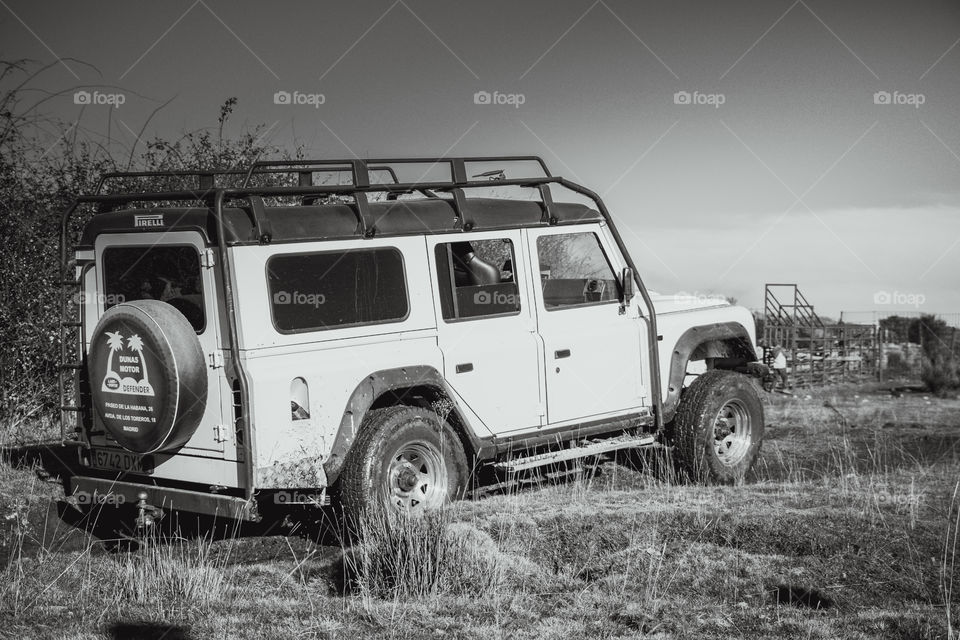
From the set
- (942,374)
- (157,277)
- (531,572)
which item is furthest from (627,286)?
(942,374)

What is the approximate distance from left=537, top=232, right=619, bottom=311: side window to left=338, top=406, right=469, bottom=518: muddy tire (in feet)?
5.24

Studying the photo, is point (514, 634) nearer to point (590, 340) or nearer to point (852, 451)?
point (590, 340)

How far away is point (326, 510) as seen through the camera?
675cm

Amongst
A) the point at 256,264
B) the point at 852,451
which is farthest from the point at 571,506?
the point at 852,451

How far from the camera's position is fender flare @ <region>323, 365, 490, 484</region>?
6.03 meters

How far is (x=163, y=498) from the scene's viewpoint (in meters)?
6.01

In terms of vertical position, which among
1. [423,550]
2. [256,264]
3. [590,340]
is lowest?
[423,550]

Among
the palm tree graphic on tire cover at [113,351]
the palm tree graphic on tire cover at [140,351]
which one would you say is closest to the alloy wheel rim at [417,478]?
the palm tree graphic on tire cover at [140,351]

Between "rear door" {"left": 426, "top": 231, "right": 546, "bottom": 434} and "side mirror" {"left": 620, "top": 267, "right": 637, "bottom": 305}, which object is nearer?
"rear door" {"left": 426, "top": 231, "right": 546, "bottom": 434}

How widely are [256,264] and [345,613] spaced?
7.14 feet

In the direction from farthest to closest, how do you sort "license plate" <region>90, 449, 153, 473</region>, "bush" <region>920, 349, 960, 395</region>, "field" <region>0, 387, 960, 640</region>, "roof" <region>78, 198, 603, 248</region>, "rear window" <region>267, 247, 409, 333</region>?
1. "bush" <region>920, 349, 960, 395</region>
2. "license plate" <region>90, 449, 153, 473</region>
3. "rear window" <region>267, 247, 409, 333</region>
4. "roof" <region>78, 198, 603, 248</region>
5. "field" <region>0, 387, 960, 640</region>

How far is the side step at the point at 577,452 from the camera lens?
23.0 feet

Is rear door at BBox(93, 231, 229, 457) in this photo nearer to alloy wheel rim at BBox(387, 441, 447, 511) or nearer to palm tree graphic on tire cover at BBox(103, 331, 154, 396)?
palm tree graphic on tire cover at BBox(103, 331, 154, 396)

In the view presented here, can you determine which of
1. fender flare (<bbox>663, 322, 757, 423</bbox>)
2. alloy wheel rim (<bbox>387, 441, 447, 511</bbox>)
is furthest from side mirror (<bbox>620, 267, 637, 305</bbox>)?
alloy wheel rim (<bbox>387, 441, 447, 511</bbox>)
